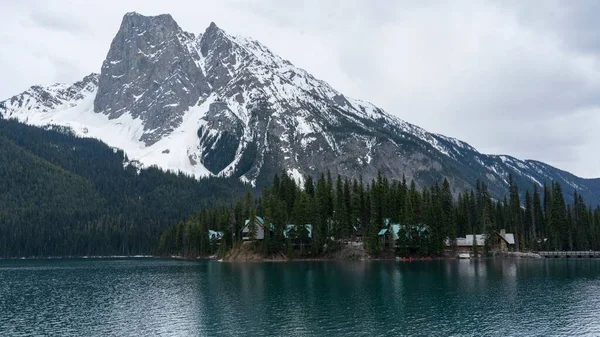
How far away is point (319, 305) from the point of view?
2489 inches

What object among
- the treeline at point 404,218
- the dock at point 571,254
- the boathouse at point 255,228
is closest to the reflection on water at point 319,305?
the treeline at point 404,218

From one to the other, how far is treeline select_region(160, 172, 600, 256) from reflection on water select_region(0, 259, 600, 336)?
3938cm

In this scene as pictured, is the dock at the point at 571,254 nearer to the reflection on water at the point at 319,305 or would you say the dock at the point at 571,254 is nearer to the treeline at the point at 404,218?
the treeline at the point at 404,218

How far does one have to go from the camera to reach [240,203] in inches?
6486

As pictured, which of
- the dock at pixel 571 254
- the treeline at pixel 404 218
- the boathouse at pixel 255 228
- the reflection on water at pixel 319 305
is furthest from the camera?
the dock at pixel 571 254

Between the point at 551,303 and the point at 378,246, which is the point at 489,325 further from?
the point at 378,246

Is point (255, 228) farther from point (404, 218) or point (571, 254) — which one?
point (571, 254)

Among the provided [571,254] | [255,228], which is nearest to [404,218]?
[255,228]

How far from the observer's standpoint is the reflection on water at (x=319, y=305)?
51219 millimetres

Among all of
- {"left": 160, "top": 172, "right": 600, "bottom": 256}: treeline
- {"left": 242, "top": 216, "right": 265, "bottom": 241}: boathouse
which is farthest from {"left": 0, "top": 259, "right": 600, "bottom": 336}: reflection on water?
{"left": 242, "top": 216, "right": 265, "bottom": 241}: boathouse

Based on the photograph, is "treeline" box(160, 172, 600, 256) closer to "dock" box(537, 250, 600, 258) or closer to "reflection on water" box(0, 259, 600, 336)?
"dock" box(537, 250, 600, 258)

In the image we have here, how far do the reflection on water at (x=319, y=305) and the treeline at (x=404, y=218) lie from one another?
39.4m

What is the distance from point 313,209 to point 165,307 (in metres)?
75.9

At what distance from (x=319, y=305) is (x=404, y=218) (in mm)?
78001
